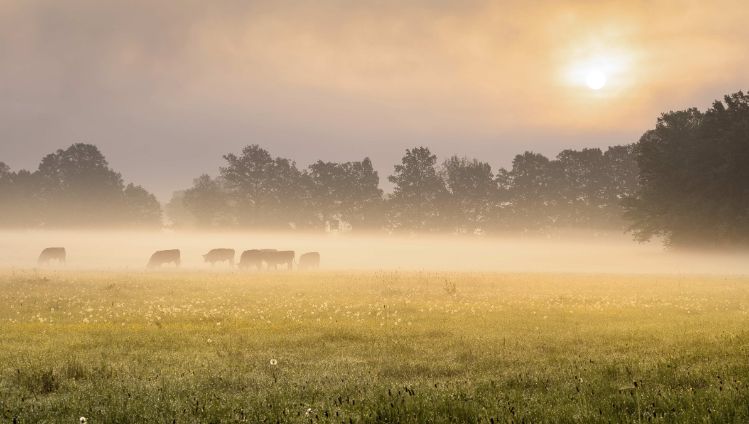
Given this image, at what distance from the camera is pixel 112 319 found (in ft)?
65.5

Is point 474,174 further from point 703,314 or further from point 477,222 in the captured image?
point 703,314

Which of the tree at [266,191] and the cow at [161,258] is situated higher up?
the tree at [266,191]

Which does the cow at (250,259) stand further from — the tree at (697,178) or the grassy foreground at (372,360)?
the tree at (697,178)

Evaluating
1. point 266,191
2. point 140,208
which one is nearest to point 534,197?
point 266,191

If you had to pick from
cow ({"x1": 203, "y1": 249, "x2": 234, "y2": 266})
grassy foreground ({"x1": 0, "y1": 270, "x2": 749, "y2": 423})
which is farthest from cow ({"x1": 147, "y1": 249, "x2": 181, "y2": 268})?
grassy foreground ({"x1": 0, "y1": 270, "x2": 749, "y2": 423})

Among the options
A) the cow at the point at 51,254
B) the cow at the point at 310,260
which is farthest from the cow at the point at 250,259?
the cow at the point at 51,254

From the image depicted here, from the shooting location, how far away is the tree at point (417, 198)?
5123 inches

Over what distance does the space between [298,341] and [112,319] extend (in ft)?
27.7

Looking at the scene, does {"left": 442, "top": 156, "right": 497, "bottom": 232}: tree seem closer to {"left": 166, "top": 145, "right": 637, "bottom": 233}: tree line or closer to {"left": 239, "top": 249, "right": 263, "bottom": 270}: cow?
{"left": 166, "top": 145, "right": 637, "bottom": 233}: tree line

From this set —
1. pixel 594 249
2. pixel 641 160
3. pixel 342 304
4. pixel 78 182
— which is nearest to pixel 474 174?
pixel 594 249

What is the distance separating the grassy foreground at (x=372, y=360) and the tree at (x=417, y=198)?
10308 centimetres

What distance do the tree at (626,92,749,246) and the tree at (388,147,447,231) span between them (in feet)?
165

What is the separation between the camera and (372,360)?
1289 cm

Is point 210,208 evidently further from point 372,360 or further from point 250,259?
point 372,360
